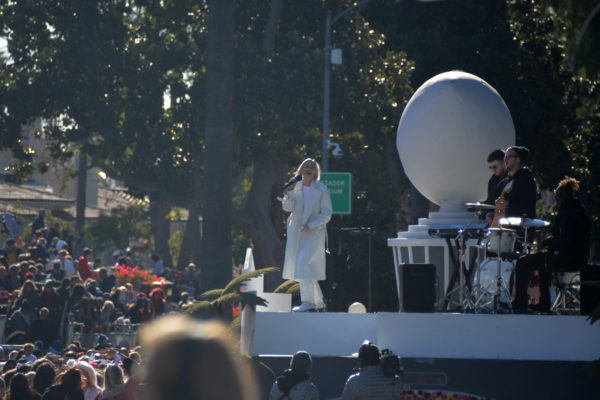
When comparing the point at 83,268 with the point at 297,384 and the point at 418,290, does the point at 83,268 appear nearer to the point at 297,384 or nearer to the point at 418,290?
the point at 418,290

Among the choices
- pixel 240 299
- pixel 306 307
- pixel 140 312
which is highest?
pixel 240 299

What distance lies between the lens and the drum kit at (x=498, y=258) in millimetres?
10312

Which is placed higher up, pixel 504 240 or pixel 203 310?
pixel 504 240

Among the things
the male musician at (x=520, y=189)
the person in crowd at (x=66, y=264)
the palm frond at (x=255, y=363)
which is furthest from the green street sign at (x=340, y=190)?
the palm frond at (x=255, y=363)

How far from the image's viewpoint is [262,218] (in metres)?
27.9

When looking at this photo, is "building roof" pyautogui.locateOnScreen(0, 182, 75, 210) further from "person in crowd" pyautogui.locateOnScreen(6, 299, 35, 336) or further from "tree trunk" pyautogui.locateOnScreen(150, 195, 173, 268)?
"person in crowd" pyautogui.locateOnScreen(6, 299, 35, 336)

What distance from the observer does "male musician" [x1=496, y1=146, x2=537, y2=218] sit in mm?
10961

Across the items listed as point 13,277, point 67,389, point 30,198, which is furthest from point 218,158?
point 30,198

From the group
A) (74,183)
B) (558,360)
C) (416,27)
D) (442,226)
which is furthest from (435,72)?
(74,183)

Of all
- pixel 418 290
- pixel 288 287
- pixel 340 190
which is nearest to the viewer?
pixel 418 290

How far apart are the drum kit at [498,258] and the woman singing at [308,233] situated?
1.70 m

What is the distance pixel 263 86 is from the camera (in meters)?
26.7

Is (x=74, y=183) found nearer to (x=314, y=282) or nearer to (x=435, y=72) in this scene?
(x=435, y=72)

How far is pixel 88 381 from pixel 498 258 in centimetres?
423
